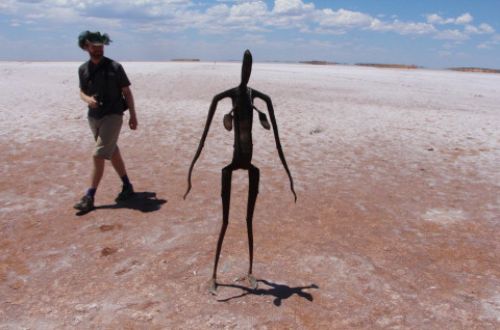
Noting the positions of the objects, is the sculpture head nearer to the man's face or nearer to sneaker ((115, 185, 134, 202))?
the man's face

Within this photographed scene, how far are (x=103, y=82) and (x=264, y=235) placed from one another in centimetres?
293

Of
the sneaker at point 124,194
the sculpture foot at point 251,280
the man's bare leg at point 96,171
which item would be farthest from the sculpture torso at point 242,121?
the sneaker at point 124,194

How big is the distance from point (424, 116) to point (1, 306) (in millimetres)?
14258

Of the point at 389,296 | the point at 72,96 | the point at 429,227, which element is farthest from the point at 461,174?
the point at 72,96

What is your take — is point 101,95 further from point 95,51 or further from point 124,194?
point 124,194

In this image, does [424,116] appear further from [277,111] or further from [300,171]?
[300,171]

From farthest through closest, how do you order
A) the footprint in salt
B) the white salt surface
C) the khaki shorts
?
the white salt surface, the footprint in salt, the khaki shorts

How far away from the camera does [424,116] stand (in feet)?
49.4

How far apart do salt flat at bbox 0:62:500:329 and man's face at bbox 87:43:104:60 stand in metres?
2.08

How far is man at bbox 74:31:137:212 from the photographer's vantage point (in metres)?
5.64

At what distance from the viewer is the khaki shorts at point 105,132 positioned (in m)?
5.86

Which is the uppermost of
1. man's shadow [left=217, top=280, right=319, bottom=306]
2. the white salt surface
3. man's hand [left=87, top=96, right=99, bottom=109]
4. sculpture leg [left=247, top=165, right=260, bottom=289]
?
man's hand [left=87, top=96, right=99, bottom=109]

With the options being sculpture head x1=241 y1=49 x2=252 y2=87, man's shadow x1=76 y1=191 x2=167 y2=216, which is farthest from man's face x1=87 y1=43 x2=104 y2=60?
sculpture head x1=241 y1=49 x2=252 y2=87

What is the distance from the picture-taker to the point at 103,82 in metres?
5.74
